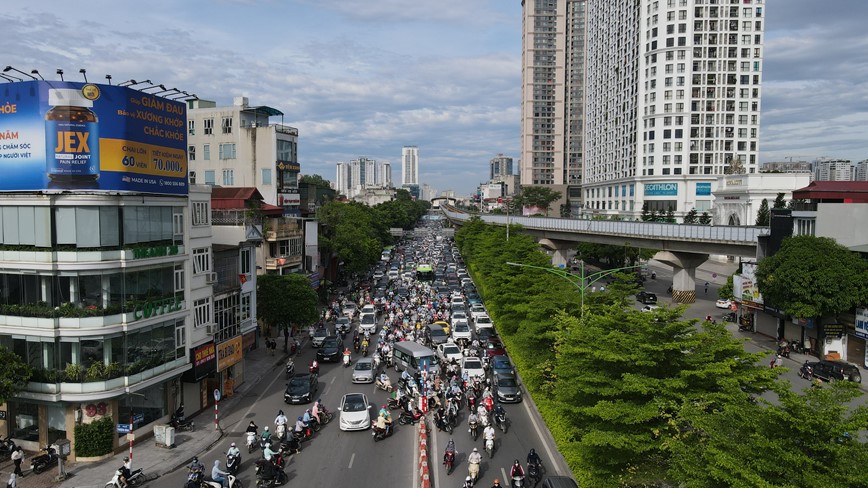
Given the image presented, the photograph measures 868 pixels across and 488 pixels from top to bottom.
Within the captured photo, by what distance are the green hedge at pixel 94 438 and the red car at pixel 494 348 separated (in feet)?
68.4

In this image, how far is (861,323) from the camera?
37188 mm

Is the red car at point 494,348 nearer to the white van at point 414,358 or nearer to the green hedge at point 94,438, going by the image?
the white van at point 414,358

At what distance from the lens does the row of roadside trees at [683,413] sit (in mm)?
11234

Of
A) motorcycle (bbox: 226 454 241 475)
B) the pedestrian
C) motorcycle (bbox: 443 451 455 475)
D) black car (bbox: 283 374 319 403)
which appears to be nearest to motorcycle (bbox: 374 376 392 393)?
black car (bbox: 283 374 319 403)

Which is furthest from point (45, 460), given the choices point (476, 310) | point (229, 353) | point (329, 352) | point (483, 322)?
point (476, 310)

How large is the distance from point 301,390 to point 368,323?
16.9m

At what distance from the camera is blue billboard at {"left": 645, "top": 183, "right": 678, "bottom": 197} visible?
95.6 meters

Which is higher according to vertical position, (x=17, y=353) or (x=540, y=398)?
(x=17, y=353)

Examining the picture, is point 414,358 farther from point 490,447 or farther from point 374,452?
point 490,447

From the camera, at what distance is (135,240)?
2486 centimetres

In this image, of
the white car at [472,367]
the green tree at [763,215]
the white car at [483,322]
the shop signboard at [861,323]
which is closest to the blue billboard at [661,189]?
the green tree at [763,215]

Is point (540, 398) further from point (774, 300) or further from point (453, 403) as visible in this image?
point (774, 300)

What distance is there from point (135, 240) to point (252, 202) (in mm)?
16107

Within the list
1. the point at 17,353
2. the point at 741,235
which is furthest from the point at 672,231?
the point at 17,353
